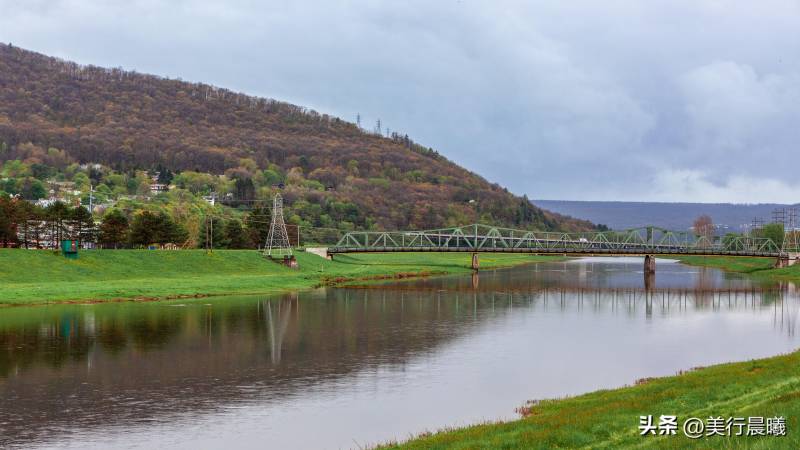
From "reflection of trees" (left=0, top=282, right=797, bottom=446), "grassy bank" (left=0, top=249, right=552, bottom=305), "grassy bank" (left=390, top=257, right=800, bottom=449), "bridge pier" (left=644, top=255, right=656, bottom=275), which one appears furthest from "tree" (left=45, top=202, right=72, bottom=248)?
"bridge pier" (left=644, top=255, right=656, bottom=275)

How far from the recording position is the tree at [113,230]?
13712 centimetres

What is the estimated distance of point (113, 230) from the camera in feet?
451

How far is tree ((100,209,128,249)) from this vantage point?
450ft

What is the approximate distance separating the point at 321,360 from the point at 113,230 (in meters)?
93.7

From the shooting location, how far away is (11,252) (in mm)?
104500

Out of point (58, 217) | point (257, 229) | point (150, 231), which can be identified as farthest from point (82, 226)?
point (257, 229)

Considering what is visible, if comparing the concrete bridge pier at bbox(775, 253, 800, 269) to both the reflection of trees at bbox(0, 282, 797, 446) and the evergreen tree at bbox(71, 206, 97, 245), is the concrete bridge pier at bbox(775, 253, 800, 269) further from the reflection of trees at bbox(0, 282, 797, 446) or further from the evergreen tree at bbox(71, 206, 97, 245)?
the evergreen tree at bbox(71, 206, 97, 245)

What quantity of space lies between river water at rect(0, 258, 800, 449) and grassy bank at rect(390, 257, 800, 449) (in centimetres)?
382

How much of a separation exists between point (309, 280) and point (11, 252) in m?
41.1

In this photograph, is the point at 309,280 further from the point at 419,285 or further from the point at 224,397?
the point at 224,397

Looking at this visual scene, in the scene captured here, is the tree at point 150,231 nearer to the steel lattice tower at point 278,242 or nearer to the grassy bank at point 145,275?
the grassy bank at point 145,275

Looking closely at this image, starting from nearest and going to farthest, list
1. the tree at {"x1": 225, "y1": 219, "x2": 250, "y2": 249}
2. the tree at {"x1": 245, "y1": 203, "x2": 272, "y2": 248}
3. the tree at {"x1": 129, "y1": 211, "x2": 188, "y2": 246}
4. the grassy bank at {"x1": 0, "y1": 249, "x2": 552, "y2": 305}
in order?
the grassy bank at {"x1": 0, "y1": 249, "x2": 552, "y2": 305}
the tree at {"x1": 129, "y1": 211, "x2": 188, "y2": 246}
the tree at {"x1": 225, "y1": 219, "x2": 250, "y2": 249}
the tree at {"x1": 245, "y1": 203, "x2": 272, "y2": 248}

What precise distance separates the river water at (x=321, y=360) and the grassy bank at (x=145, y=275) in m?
6.59

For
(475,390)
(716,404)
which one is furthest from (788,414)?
(475,390)
